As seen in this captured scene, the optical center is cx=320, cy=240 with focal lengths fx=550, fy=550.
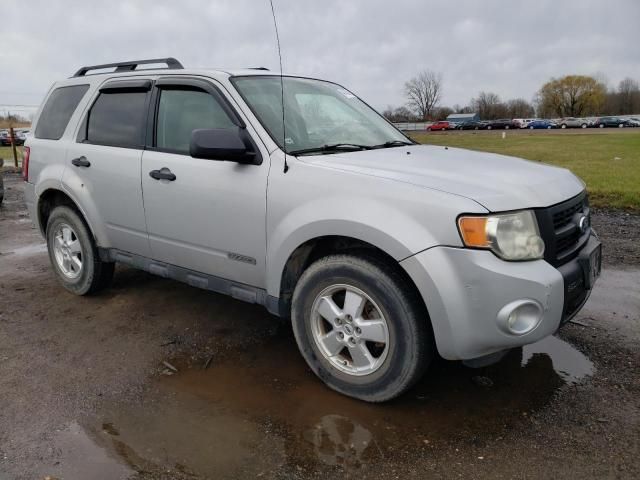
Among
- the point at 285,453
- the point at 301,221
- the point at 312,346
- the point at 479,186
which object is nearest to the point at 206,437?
the point at 285,453

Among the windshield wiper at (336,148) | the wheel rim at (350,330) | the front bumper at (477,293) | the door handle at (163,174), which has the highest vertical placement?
the windshield wiper at (336,148)

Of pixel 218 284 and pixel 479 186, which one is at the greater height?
pixel 479 186

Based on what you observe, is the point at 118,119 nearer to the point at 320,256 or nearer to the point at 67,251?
the point at 67,251

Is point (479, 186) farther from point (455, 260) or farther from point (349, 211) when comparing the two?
point (349, 211)

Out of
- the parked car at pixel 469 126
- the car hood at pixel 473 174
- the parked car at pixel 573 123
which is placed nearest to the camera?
the car hood at pixel 473 174

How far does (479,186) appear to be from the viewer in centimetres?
279

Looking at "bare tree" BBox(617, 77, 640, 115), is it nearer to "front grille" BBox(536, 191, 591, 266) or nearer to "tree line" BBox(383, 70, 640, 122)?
"tree line" BBox(383, 70, 640, 122)

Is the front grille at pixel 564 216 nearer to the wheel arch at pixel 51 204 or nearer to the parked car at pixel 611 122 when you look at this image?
the wheel arch at pixel 51 204

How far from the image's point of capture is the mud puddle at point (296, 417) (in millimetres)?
2658

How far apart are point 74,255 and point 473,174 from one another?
144 inches

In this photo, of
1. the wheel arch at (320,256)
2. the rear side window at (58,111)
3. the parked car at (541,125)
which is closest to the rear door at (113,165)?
the rear side window at (58,111)

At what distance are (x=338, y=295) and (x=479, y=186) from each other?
1.00 m

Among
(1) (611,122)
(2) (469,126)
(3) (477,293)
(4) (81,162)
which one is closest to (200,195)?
(4) (81,162)

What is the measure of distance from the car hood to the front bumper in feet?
0.98
